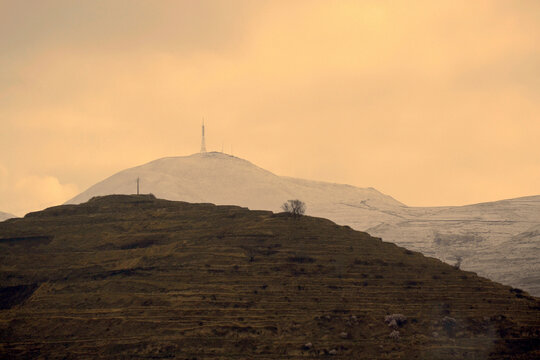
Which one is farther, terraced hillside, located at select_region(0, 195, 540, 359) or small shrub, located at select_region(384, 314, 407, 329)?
small shrub, located at select_region(384, 314, 407, 329)

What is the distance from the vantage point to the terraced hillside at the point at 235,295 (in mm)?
102562

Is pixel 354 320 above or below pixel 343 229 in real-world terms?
below

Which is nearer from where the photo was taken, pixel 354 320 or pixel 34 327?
pixel 354 320

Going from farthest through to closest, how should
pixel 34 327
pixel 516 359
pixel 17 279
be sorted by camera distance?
1. pixel 17 279
2. pixel 34 327
3. pixel 516 359

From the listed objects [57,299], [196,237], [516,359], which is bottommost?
[516,359]

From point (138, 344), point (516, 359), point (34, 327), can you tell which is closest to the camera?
point (516, 359)

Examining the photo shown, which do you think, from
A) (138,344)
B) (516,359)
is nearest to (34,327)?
(138,344)

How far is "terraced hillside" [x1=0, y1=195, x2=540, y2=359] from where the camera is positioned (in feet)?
336

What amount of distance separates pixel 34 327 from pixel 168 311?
1890 centimetres

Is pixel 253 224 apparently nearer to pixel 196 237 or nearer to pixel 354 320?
pixel 196 237

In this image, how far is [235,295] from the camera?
4422 inches

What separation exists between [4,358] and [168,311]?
22.0m

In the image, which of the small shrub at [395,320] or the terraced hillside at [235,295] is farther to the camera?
the small shrub at [395,320]

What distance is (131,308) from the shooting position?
11312cm
